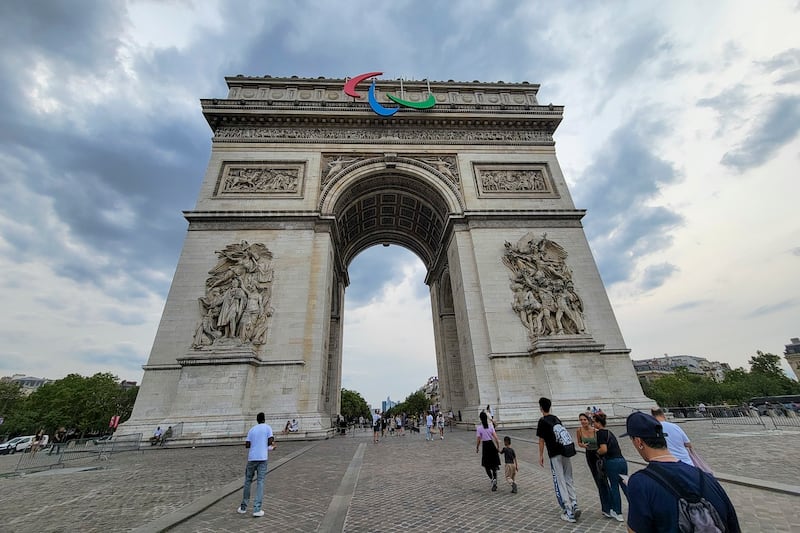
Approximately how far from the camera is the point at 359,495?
16.4 feet

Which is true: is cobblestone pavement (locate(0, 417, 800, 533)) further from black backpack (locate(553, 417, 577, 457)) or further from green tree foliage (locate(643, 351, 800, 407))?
green tree foliage (locate(643, 351, 800, 407))

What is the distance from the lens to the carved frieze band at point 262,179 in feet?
58.5

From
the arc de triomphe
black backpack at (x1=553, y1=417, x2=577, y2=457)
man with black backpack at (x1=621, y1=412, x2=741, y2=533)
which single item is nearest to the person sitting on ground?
the arc de triomphe

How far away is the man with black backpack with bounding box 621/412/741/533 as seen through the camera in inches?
53.2

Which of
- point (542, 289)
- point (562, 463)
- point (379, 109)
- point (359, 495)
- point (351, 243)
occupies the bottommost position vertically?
point (359, 495)

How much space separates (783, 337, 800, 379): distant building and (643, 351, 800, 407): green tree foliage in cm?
2532

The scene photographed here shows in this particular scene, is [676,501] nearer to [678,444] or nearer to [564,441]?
[678,444]

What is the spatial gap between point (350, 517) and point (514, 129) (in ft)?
71.2

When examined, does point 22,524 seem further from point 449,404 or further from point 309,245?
point 449,404

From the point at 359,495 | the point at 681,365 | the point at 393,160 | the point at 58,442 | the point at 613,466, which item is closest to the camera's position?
the point at 613,466

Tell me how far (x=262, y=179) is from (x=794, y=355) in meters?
99.8

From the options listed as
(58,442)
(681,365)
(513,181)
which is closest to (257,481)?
(58,442)

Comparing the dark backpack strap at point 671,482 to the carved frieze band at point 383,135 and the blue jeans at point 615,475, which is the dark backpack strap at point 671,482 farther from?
the carved frieze band at point 383,135

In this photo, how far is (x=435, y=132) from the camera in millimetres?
20469
